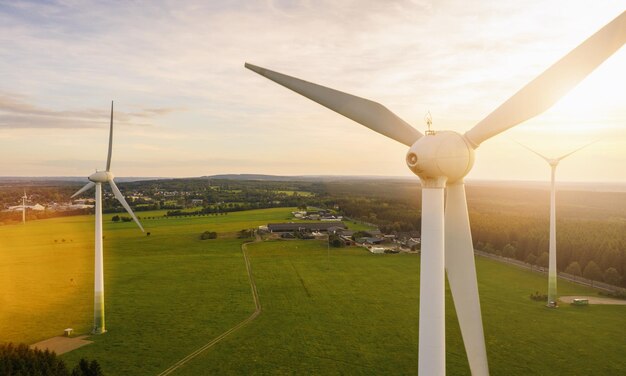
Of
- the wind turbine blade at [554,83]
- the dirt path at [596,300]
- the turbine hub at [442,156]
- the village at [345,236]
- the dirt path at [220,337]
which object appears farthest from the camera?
the village at [345,236]

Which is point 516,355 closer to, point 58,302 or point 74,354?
point 74,354

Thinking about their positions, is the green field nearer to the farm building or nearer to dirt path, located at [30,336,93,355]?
dirt path, located at [30,336,93,355]

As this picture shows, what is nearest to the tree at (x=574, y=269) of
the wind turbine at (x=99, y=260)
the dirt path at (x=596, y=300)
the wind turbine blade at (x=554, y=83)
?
the dirt path at (x=596, y=300)

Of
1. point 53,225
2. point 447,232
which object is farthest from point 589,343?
point 53,225

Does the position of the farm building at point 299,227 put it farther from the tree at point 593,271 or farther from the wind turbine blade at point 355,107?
the wind turbine blade at point 355,107

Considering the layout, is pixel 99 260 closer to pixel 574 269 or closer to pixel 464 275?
pixel 464 275

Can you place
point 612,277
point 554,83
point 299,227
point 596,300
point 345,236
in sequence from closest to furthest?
point 554,83 < point 596,300 < point 612,277 < point 345,236 < point 299,227

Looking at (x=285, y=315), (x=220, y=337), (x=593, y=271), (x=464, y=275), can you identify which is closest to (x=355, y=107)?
(x=464, y=275)
